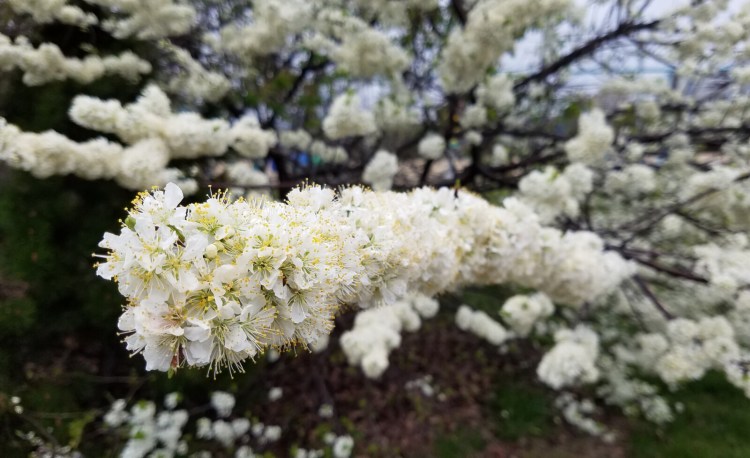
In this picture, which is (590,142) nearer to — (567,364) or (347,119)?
(567,364)

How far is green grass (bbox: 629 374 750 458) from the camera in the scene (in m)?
4.09

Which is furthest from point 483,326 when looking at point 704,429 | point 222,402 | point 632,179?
point 704,429

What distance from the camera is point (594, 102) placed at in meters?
5.01

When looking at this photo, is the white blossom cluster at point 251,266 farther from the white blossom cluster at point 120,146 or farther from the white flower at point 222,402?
the white flower at point 222,402

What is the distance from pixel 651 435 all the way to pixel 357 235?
16.6 feet

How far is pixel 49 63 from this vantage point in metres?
2.34

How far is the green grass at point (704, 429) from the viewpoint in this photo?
13.4 feet

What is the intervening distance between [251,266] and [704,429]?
5.67 meters

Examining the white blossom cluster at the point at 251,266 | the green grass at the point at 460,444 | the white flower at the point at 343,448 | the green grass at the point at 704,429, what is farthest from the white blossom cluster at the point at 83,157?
the green grass at the point at 704,429

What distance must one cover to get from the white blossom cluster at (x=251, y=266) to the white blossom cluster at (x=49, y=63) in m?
1.95

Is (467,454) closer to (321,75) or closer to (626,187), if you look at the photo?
(626,187)

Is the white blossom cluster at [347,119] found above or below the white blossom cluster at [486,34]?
below

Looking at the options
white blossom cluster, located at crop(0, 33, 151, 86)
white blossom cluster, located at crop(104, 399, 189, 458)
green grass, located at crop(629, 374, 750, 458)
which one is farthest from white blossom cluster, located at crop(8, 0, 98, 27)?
green grass, located at crop(629, 374, 750, 458)

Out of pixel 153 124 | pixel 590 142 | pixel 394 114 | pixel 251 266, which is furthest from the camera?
pixel 394 114
